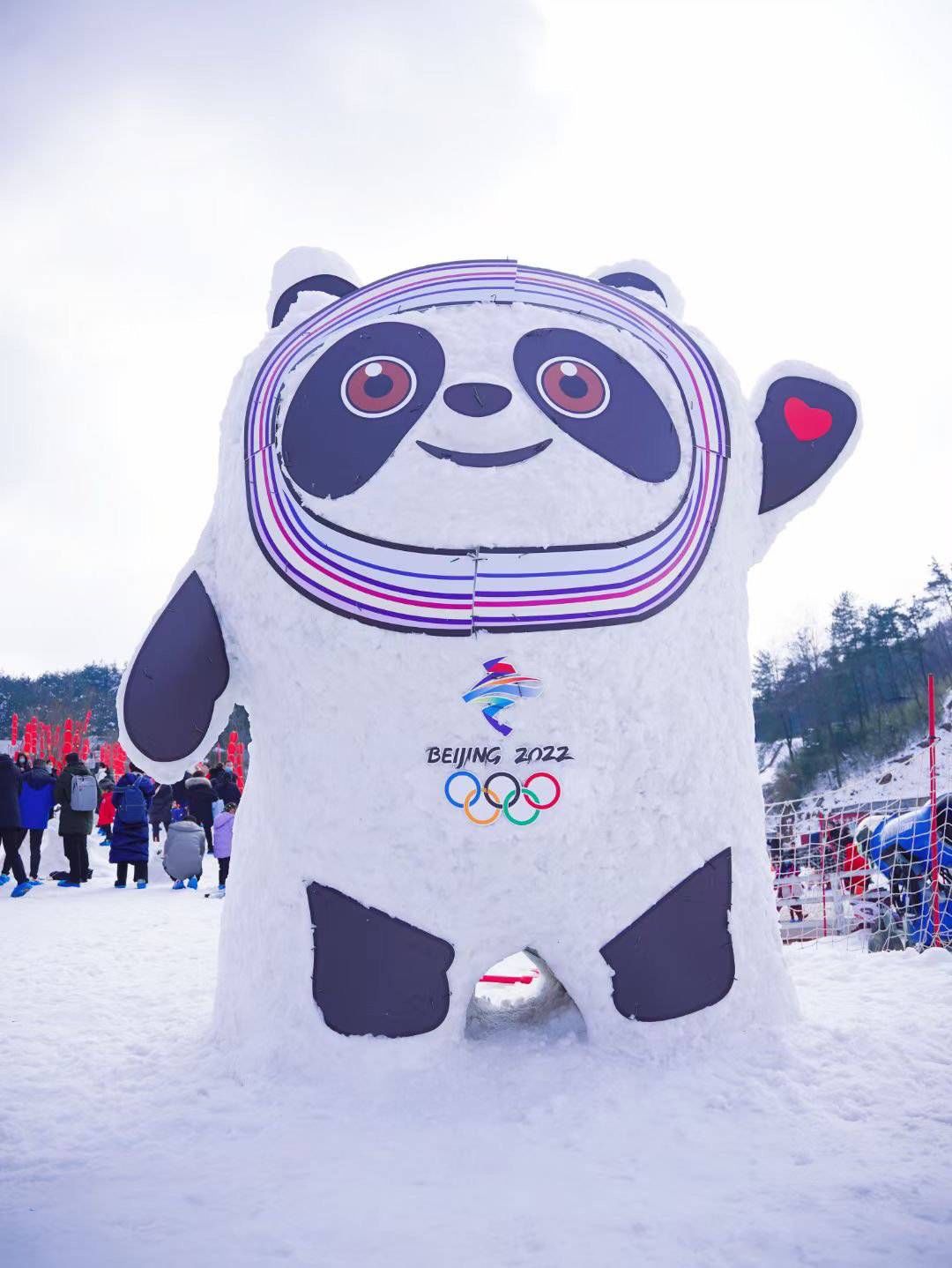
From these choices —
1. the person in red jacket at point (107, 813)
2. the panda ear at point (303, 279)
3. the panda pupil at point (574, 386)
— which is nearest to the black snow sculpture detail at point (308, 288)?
the panda ear at point (303, 279)

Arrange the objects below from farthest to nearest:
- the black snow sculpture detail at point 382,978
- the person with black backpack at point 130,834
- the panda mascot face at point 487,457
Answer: the person with black backpack at point 130,834, the panda mascot face at point 487,457, the black snow sculpture detail at point 382,978

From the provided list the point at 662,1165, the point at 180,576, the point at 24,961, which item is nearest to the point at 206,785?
the point at 24,961

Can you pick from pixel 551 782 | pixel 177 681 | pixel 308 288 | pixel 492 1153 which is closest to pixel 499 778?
pixel 551 782

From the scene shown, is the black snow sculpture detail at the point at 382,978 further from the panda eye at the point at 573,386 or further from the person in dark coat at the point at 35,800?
the person in dark coat at the point at 35,800

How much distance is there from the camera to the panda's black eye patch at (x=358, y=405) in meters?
3.66

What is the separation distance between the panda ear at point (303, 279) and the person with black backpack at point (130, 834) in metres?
6.73

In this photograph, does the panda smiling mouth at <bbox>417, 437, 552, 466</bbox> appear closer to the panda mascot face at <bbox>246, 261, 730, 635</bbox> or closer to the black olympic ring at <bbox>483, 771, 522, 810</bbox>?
the panda mascot face at <bbox>246, 261, 730, 635</bbox>

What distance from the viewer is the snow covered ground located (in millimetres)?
2354

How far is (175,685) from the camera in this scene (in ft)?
12.5

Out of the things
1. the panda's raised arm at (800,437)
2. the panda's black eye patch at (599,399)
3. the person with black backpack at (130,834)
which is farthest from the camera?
the person with black backpack at (130,834)

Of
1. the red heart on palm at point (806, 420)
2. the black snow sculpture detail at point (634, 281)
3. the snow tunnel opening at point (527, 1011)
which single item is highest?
the black snow sculpture detail at point (634, 281)

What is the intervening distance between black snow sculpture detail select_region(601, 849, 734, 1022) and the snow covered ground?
197mm

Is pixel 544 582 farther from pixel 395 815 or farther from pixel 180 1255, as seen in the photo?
pixel 180 1255

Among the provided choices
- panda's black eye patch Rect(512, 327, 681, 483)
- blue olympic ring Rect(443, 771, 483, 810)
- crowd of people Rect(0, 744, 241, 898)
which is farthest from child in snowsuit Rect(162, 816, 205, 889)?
panda's black eye patch Rect(512, 327, 681, 483)
